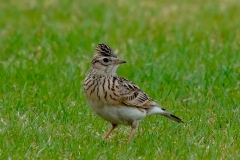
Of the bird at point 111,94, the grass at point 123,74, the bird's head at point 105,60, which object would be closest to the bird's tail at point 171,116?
the grass at point 123,74

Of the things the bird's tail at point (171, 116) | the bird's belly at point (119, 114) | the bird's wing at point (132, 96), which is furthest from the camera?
the bird's tail at point (171, 116)

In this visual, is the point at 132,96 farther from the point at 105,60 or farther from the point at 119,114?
the point at 105,60

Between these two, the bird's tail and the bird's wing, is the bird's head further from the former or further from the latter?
the bird's tail

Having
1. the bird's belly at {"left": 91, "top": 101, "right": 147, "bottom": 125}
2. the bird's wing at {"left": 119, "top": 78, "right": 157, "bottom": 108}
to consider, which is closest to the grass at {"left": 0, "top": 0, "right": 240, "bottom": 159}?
the bird's belly at {"left": 91, "top": 101, "right": 147, "bottom": 125}

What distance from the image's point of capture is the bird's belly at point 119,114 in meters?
8.56

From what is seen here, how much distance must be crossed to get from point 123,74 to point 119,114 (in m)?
3.23

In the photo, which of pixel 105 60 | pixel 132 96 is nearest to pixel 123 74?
pixel 132 96

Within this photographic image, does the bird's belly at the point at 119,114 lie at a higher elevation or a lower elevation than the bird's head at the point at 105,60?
lower

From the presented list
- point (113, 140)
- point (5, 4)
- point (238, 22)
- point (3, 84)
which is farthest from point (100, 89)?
point (5, 4)

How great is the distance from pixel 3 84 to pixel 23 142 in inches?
108

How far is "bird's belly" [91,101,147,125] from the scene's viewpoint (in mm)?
8562

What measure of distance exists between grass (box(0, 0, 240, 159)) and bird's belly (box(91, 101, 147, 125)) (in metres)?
0.26

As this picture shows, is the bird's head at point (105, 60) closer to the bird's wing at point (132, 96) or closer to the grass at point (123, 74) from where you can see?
the bird's wing at point (132, 96)

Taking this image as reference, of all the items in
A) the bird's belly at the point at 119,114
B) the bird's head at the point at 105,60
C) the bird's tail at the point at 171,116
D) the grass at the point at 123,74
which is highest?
the bird's head at the point at 105,60
